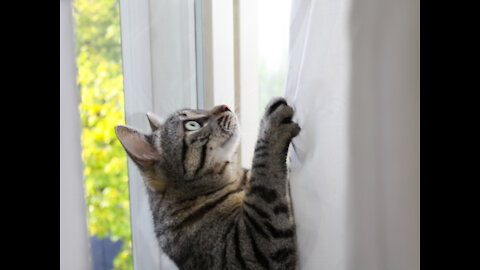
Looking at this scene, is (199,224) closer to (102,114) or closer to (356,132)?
(102,114)

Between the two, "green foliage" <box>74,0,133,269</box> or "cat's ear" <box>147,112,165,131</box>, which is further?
"cat's ear" <box>147,112,165,131</box>

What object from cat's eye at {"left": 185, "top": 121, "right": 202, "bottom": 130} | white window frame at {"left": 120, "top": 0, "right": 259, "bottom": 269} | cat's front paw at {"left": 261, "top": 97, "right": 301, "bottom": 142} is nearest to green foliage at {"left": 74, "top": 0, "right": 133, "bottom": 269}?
white window frame at {"left": 120, "top": 0, "right": 259, "bottom": 269}

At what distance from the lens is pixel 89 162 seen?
949 millimetres

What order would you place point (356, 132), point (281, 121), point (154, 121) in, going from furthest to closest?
point (154, 121) → point (281, 121) → point (356, 132)

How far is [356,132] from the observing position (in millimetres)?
667

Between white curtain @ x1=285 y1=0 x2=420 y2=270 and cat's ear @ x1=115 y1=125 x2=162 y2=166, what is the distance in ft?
1.30

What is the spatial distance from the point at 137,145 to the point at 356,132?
1.78ft

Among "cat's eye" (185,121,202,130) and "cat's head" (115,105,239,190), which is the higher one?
"cat's eye" (185,121,202,130)

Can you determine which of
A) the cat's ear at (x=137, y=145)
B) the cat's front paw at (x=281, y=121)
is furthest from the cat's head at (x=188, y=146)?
the cat's front paw at (x=281, y=121)

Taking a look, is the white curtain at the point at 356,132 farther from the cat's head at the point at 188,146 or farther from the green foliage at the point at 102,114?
the green foliage at the point at 102,114

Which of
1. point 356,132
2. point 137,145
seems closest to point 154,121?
point 137,145

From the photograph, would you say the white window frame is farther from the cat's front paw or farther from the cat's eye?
the cat's front paw

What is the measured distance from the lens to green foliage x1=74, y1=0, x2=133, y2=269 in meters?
0.90
